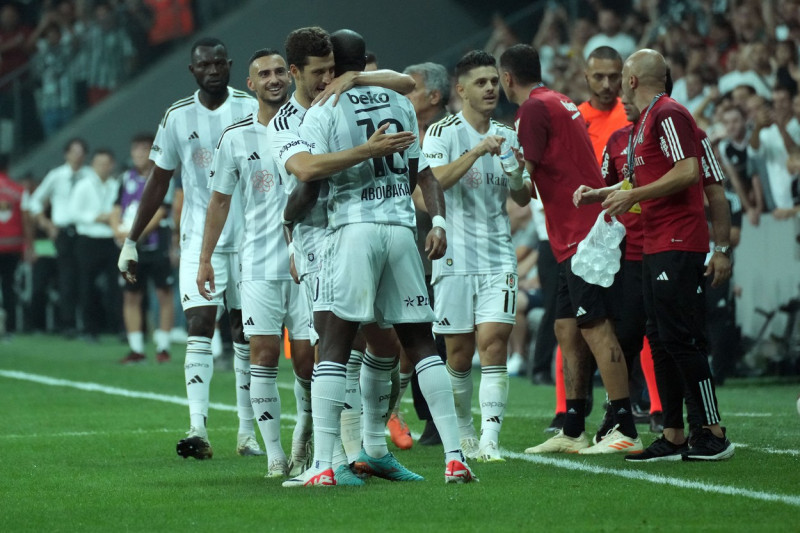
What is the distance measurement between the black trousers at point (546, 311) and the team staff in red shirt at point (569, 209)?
2.27 m

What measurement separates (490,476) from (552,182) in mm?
2016

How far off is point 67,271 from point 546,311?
10020 millimetres

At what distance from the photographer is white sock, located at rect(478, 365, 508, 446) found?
7.97 m

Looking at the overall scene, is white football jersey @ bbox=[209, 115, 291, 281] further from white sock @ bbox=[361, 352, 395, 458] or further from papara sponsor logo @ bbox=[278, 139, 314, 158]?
papara sponsor logo @ bbox=[278, 139, 314, 158]

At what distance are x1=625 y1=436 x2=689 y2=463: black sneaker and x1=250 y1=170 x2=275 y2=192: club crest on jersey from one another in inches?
→ 102

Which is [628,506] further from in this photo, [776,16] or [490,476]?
[776,16]

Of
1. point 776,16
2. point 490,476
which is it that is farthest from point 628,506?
point 776,16

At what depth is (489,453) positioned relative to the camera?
25.9 feet

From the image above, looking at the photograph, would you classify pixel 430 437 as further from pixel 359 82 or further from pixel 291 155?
pixel 359 82

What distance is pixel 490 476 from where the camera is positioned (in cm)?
718

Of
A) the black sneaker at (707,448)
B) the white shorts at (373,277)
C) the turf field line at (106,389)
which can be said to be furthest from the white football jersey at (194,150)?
the black sneaker at (707,448)

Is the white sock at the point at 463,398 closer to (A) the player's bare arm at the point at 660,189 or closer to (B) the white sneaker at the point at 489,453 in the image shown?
(B) the white sneaker at the point at 489,453

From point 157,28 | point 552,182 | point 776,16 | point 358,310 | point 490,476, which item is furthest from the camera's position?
point 157,28

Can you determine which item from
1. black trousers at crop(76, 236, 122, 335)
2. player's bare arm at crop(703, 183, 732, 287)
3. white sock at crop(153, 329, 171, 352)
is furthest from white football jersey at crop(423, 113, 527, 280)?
black trousers at crop(76, 236, 122, 335)
